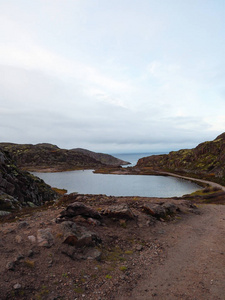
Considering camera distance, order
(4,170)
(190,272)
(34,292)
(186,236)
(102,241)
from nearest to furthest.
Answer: (34,292) < (190,272) < (102,241) < (186,236) < (4,170)

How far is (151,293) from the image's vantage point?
35.0 ft

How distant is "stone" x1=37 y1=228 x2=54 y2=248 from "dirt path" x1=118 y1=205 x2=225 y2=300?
19.9 feet

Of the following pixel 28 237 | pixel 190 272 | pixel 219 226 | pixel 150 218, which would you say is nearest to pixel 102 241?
pixel 28 237

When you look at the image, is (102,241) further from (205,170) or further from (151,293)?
(205,170)

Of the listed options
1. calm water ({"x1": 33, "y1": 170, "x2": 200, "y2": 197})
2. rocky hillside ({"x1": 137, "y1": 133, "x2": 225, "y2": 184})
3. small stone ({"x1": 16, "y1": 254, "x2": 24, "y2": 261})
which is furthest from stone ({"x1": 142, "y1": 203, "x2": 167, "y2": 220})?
rocky hillside ({"x1": 137, "y1": 133, "x2": 225, "y2": 184})

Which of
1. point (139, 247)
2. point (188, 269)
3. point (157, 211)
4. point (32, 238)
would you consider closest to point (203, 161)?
point (157, 211)

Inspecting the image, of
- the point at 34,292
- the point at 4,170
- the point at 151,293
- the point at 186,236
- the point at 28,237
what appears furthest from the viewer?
the point at 4,170

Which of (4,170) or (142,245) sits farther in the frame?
(4,170)

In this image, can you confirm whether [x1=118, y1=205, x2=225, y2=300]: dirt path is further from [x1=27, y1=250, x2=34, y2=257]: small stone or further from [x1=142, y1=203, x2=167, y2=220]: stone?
[x1=27, y1=250, x2=34, y2=257]: small stone

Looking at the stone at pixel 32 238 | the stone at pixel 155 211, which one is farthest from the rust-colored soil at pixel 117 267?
the stone at pixel 155 211

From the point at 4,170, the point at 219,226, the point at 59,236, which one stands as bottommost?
the point at 219,226

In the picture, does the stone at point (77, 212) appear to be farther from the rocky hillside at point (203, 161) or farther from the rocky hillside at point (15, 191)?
the rocky hillside at point (203, 161)

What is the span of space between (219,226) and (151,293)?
1670 centimetres

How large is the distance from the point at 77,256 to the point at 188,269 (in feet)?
26.2
